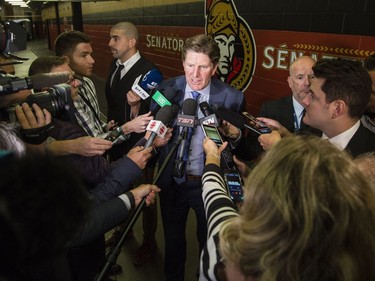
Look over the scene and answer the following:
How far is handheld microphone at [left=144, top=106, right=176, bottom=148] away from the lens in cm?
136

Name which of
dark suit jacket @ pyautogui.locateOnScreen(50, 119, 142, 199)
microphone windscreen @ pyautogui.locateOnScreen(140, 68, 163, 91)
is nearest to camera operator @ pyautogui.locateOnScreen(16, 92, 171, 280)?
dark suit jacket @ pyautogui.locateOnScreen(50, 119, 142, 199)

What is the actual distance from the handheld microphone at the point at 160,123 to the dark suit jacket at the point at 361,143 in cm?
76

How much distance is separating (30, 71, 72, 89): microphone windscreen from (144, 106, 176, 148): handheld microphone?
0.42 metres

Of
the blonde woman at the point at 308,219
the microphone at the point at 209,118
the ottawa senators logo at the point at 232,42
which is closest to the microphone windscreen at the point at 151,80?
the microphone at the point at 209,118

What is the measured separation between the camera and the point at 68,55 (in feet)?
7.51

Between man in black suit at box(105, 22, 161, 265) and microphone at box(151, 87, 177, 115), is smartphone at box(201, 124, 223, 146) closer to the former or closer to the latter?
microphone at box(151, 87, 177, 115)

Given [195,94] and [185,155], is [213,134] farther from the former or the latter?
[195,94]

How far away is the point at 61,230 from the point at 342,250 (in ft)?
1.70

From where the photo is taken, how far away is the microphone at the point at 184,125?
1.41 metres

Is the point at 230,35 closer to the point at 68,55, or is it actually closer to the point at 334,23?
the point at 334,23

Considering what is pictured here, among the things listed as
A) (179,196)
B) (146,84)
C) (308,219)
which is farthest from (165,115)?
(308,219)

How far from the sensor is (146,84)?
6.77 ft

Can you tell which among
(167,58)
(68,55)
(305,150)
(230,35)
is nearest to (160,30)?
Result: (167,58)

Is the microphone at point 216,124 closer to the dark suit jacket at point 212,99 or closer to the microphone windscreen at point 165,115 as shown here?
the microphone windscreen at point 165,115
